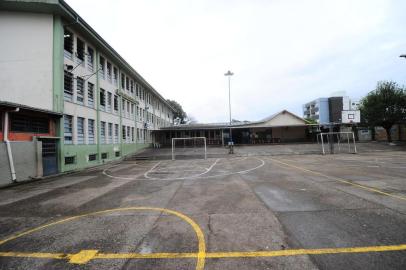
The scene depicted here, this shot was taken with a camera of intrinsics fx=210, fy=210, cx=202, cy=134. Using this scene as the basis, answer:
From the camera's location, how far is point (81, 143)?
56.7 feet

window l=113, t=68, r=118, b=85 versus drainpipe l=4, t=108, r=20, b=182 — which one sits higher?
window l=113, t=68, r=118, b=85

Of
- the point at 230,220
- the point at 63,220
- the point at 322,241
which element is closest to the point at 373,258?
the point at 322,241

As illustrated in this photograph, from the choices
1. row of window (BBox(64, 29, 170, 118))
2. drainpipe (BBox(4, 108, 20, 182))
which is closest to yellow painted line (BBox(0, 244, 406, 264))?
drainpipe (BBox(4, 108, 20, 182))

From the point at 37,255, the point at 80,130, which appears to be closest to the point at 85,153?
the point at 80,130

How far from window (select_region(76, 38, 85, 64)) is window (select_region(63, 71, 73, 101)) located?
1.98 meters

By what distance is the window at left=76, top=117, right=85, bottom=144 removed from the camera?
56.0 feet

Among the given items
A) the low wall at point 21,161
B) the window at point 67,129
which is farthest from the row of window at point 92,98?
the low wall at point 21,161

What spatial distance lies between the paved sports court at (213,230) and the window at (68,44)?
12791mm

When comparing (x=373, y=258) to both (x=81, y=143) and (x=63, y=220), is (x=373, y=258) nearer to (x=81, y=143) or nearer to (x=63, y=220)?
(x=63, y=220)

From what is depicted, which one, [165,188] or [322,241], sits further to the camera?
[165,188]

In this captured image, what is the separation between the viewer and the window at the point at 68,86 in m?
15.7

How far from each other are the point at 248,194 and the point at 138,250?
4335mm

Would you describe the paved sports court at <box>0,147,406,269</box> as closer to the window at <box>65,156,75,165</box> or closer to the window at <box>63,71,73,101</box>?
the window at <box>65,156,75,165</box>

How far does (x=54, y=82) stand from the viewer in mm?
14445
